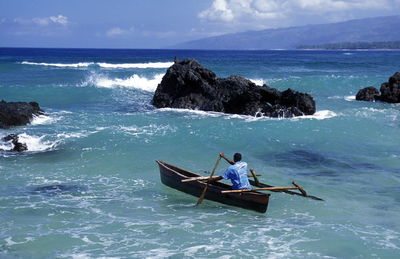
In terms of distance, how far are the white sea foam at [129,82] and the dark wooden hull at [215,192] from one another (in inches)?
1264

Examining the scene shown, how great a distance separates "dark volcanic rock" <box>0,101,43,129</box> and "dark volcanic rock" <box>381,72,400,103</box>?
24607mm

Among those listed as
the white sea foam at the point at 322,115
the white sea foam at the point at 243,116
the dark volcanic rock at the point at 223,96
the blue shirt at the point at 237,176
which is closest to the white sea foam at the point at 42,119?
the white sea foam at the point at 243,116

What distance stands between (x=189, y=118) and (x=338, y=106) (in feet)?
38.1

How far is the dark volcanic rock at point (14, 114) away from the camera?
26188mm

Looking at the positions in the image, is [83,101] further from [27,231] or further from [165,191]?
[27,231]

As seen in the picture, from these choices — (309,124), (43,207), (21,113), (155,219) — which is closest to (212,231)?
(155,219)

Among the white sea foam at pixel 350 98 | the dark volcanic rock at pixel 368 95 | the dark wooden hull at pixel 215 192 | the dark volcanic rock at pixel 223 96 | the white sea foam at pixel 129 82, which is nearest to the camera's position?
the dark wooden hull at pixel 215 192

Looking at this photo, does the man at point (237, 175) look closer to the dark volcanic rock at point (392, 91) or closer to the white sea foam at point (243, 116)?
the white sea foam at point (243, 116)

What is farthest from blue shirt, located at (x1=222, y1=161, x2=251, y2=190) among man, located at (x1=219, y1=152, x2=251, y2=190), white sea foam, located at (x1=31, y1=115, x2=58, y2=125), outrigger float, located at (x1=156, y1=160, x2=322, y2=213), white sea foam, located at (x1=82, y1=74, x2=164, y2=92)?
white sea foam, located at (x1=82, y1=74, x2=164, y2=92)

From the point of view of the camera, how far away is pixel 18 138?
70.9ft

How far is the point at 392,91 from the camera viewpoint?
37.0m

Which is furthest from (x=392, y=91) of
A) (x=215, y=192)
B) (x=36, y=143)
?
(x=215, y=192)

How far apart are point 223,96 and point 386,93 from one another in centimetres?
1313

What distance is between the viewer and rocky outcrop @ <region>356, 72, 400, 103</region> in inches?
1444
